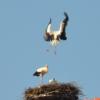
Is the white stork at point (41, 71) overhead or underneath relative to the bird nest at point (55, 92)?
overhead

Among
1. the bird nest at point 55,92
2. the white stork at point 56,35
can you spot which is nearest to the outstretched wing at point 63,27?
the white stork at point 56,35

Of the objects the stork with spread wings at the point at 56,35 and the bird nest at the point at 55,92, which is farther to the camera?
the stork with spread wings at the point at 56,35

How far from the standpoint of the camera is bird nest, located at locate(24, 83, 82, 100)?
3070 centimetres

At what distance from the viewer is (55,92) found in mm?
30797

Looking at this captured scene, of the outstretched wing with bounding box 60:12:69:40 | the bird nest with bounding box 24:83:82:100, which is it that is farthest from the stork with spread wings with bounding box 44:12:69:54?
the bird nest with bounding box 24:83:82:100

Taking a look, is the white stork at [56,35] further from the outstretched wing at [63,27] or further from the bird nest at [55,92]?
the bird nest at [55,92]

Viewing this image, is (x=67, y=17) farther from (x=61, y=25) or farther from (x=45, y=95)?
(x=45, y=95)

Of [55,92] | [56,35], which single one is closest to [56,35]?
[56,35]

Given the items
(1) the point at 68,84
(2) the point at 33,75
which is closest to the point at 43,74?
(2) the point at 33,75

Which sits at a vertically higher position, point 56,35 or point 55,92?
point 56,35

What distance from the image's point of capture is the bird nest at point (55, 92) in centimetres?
3070

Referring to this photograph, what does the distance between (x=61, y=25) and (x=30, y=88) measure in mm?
3788

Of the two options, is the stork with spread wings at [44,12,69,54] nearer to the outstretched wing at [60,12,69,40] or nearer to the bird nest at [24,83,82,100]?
the outstretched wing at [60,12,69,40]

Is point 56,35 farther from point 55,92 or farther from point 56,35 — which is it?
point 55,92
